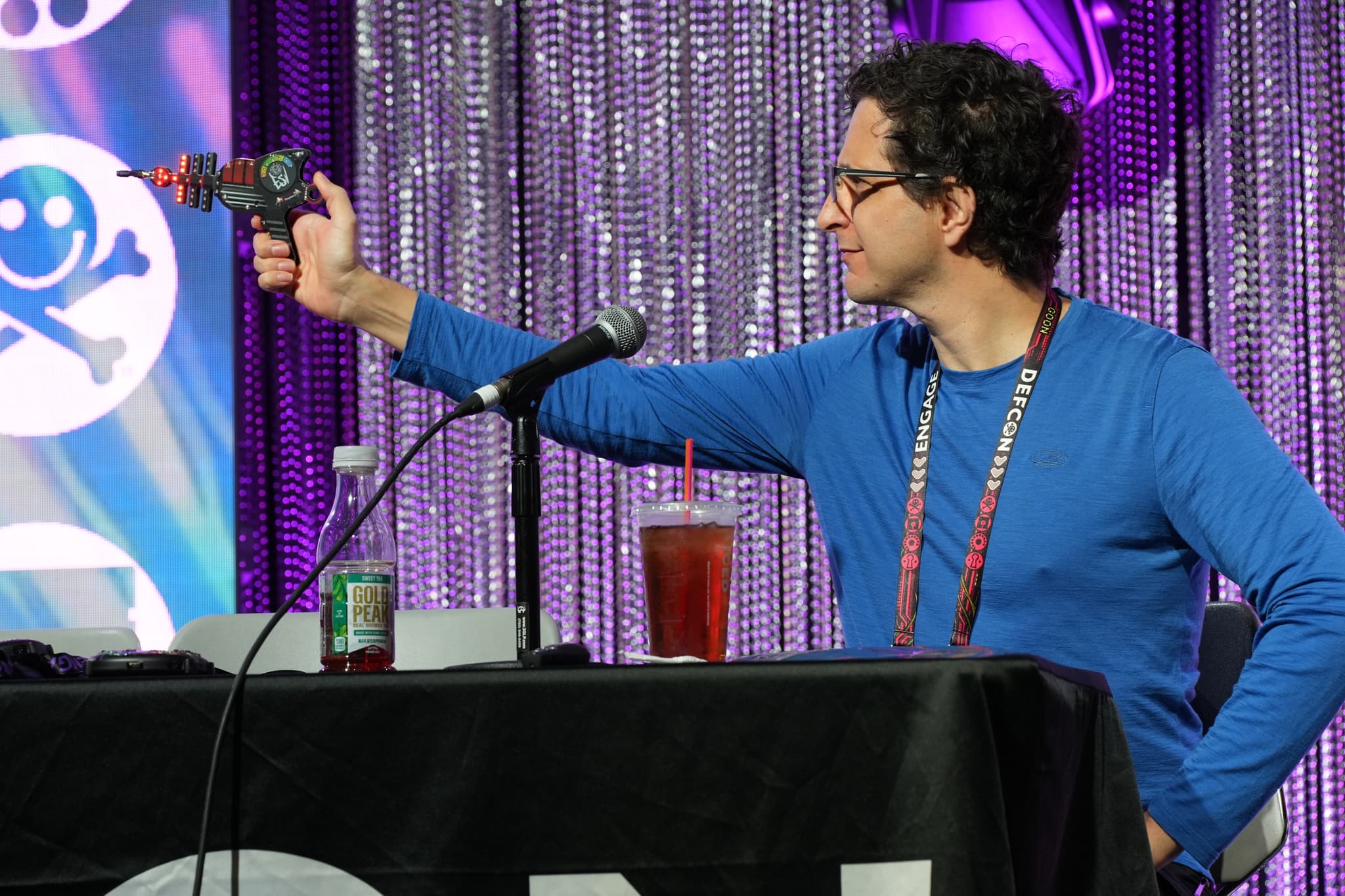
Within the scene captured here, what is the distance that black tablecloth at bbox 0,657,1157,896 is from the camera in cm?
76

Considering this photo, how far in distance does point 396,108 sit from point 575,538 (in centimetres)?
102

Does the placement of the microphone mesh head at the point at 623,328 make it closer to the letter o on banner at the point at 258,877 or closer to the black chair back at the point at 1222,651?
the letter o on banner at the point at 258,877

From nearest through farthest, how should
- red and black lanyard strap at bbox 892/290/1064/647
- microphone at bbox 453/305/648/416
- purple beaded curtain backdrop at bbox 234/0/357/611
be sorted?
microphone at bbox 453/305/648/416 → red and black lanyard strap at bbox 892/290/1064/647 → purple beaded curtain backdrop at bbox 234/0/357/611

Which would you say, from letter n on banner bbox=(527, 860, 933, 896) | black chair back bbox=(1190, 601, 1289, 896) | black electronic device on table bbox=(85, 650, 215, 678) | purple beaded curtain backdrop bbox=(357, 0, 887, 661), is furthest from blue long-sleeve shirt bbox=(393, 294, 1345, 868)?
purple beaded curtain backdrop bbox=(357, 0, 887, 661)

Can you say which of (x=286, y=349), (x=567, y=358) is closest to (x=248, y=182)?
(x=567, y=358)

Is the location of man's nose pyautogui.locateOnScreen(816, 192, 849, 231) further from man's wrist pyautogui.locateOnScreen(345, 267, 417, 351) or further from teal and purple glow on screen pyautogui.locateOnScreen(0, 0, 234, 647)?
teal and purple glow on screen pyautogui.locateOnScreen(0, 0, 234, 647)

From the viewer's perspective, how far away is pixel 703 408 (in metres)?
1.66

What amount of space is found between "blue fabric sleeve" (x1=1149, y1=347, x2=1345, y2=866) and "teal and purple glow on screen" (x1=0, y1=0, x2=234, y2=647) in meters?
2.03

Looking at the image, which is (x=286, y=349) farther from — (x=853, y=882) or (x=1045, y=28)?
(x=853, y=882)

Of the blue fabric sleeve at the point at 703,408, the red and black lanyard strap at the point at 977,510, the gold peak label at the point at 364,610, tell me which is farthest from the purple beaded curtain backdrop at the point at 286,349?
the gold peak label at the point at 364,610

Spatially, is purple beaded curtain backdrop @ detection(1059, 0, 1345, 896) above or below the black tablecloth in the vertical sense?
above

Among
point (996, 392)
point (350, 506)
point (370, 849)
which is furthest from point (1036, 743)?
point (350, 506)

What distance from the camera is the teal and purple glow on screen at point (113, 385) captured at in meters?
2.64

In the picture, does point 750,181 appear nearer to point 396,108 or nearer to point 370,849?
point 396,108
